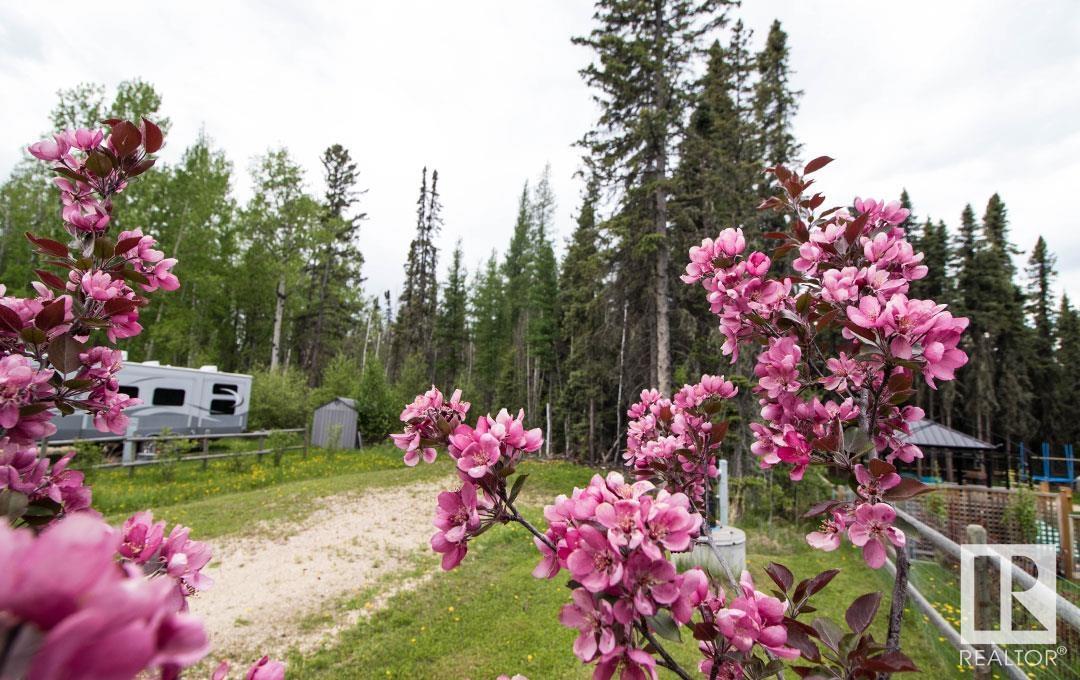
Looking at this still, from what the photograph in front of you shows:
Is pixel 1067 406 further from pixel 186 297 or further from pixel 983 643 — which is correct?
pixel 186 297

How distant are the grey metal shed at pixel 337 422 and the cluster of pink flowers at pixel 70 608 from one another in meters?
17.7

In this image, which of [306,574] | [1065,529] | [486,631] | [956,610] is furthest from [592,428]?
[486,631]

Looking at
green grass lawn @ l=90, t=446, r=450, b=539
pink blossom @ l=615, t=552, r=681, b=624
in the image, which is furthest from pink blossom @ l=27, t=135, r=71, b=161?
green grass lawn @ l=90, t=446, r=450, b=539

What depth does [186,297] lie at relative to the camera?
57.1 ft

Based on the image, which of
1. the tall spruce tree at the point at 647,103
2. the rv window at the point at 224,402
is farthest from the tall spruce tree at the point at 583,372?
the rv window at the point at 224,402

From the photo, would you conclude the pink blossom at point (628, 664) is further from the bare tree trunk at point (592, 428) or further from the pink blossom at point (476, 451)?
the bare tree trunk at point (592, 428)

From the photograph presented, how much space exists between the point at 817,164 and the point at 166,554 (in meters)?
2.06

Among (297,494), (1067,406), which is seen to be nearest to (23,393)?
(297,494)

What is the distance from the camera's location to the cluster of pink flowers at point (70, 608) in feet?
0.98

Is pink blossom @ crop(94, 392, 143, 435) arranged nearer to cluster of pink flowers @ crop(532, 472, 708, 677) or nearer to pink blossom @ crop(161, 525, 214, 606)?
pink blossom @ crop(161, 525, 214, 606)

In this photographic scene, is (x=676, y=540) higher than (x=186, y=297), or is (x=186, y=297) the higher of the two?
(x=186, y=297)

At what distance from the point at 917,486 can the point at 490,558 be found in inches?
251

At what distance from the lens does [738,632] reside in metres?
0.94

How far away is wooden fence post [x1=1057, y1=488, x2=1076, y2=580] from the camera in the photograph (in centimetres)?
682
